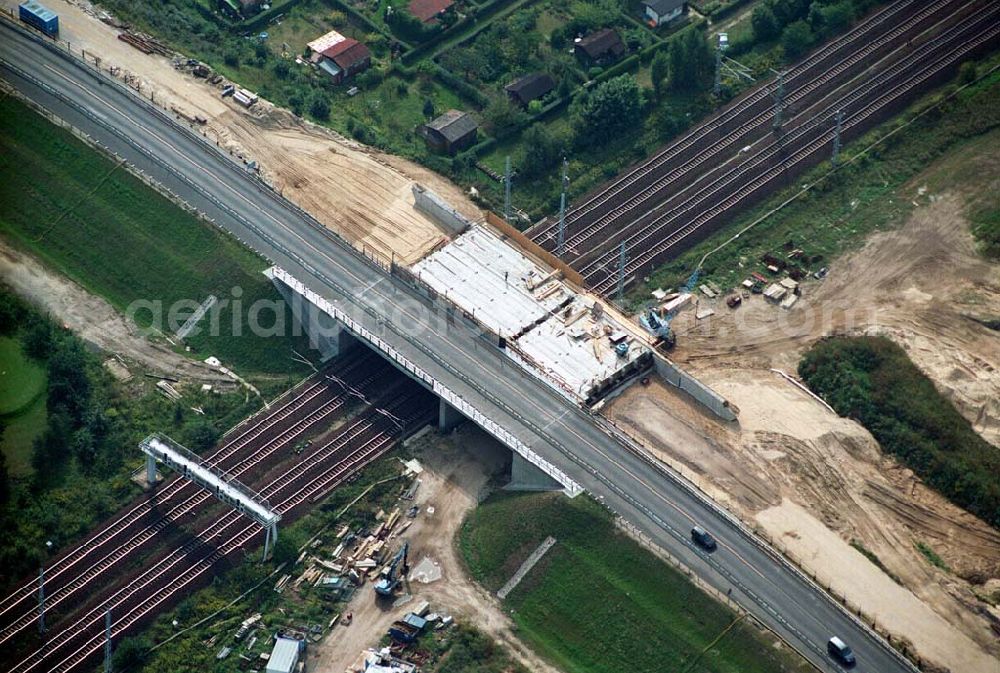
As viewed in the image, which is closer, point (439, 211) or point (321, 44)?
point (439, 211)

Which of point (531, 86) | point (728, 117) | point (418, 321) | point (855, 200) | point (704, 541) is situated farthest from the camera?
point (531, 86)

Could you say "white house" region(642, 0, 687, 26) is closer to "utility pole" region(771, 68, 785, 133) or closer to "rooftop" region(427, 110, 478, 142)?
"utility pole" region(771, 68, 785, 133)

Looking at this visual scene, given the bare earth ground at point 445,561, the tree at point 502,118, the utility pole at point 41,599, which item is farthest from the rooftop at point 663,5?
the utility pole at point 41,599

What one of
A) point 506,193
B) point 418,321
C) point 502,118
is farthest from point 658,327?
point 502,118

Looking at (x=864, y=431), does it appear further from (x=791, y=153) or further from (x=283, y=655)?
Result: (x=283, y=655)

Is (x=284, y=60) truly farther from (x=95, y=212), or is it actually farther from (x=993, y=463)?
(x=993, y=463)
